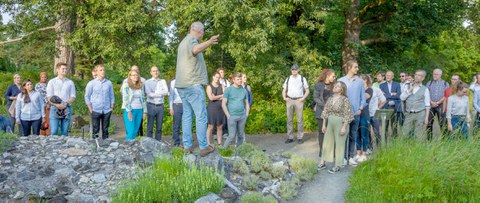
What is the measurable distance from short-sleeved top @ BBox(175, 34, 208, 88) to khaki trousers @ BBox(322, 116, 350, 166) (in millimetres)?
2550

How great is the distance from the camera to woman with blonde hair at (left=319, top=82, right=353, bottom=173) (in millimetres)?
7406

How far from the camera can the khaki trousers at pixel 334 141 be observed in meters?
7.48

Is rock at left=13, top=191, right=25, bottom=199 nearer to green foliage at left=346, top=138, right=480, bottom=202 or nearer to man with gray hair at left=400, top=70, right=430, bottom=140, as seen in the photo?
green foliage at left=346, top=138, right=480, bottom=202

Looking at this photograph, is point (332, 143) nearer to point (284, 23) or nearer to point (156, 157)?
point (156, 157)

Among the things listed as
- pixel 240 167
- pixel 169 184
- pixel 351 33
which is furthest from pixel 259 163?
pixel 351 33

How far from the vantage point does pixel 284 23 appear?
15023mm

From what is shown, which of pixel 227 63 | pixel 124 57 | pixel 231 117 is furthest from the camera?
pixel 227 63

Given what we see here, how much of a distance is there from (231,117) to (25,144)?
3.69m

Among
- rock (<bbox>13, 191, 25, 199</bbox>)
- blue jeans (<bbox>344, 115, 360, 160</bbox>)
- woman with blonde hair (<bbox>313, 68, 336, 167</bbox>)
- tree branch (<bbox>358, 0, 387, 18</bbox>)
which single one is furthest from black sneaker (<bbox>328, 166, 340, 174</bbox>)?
tree branch (<bbox>358, 0, 387, 18</bbox>)

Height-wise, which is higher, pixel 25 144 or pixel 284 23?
pixel 284 23

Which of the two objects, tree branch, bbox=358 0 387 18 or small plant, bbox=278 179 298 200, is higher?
tree branch, bbox=358 0 387 18

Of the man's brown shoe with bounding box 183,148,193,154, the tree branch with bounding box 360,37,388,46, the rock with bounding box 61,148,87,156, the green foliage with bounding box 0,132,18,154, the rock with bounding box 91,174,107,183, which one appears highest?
the tree branch with bounding box 360,37,388,46

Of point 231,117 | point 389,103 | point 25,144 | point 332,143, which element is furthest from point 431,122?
point 25,144

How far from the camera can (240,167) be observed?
6.73 metres
